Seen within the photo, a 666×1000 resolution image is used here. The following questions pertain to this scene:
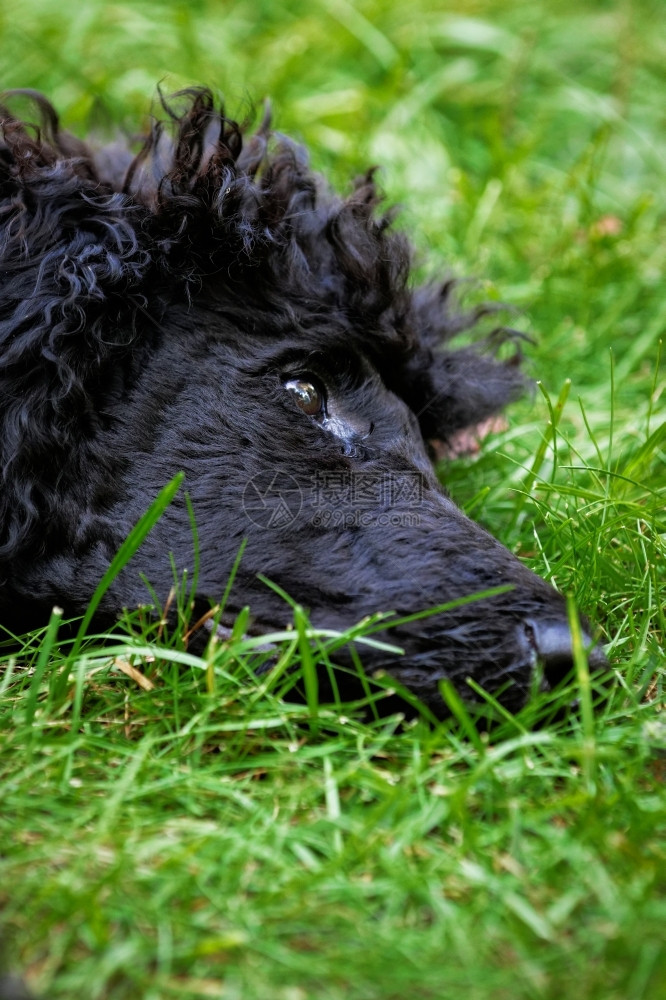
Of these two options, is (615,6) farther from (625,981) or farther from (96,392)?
(625,981)

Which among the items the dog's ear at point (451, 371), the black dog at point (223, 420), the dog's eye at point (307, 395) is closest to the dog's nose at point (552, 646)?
the black dog at point (223, 420)

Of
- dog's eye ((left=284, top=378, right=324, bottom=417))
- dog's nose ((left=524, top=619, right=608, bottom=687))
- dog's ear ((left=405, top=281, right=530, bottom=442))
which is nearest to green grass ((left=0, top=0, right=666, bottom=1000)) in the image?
dog's nose ((left=524, top=619, right=608, bottom=687))

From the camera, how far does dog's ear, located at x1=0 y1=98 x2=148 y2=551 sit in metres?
2.25

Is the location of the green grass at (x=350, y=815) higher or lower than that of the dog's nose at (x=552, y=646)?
lower

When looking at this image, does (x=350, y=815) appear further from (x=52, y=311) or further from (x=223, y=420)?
(x=52, y=311)

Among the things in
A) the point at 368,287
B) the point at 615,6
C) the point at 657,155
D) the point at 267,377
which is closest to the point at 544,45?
the point at 615,6

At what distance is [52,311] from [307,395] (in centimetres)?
66

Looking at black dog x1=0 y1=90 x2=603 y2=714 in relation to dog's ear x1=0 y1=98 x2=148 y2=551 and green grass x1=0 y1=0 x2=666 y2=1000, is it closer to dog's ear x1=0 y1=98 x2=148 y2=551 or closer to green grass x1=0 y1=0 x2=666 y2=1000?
dog's ear x1=0 y1=98 x2=148 y2=551

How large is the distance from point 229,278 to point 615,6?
572cm

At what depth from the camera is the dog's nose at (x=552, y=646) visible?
200 cm

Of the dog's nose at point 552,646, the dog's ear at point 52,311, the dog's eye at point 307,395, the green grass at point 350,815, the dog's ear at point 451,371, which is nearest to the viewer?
the green grass at point 350,815

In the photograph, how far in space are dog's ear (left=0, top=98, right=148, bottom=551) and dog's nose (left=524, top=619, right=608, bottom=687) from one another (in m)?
1.15

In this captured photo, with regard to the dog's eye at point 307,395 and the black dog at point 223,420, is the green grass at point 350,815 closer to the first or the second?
the black dog at point 223,420

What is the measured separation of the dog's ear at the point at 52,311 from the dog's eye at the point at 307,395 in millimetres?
425
